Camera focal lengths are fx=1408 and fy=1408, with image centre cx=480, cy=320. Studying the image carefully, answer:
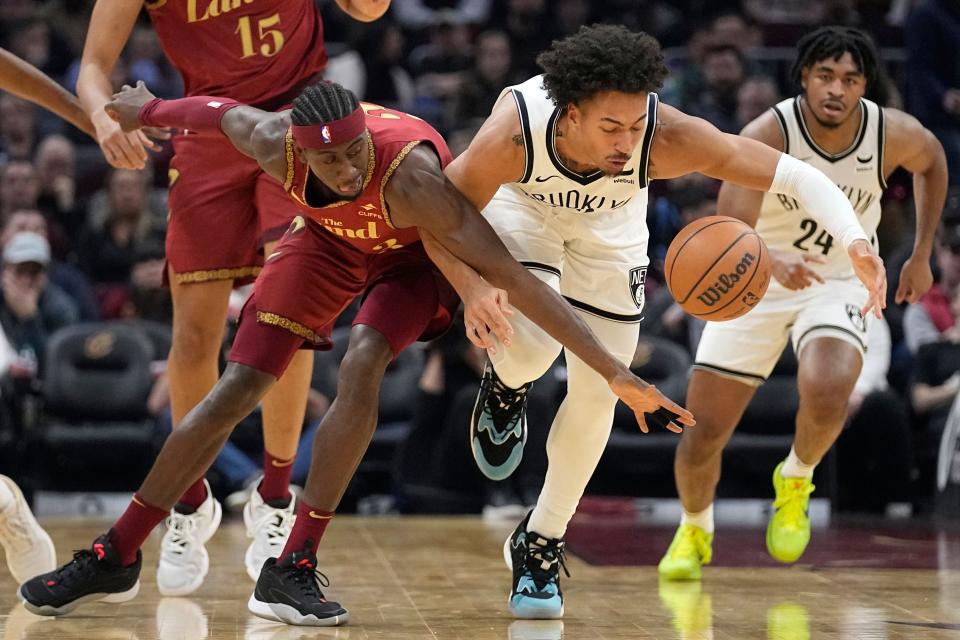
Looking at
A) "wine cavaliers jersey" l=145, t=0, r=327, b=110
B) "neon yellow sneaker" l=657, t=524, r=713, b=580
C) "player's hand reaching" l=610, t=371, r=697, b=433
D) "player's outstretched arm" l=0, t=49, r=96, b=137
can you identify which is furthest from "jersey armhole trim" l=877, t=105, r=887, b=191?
"player's outstretched arm" l=0, t=49, r=96, b=137

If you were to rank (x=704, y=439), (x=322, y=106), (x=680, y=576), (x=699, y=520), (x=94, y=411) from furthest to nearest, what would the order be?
(x=94, y=411)
(x=699, y=520)
(x=704, y=439)
(x=680, y=576)
(x=322, y=106)

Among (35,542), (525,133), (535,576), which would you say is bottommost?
(535,576)

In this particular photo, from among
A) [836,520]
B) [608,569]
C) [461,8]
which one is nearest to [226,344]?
[608,569]

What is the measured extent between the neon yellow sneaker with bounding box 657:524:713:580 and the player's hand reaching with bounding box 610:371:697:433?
1565mm

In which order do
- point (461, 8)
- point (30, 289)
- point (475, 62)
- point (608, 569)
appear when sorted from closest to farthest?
point (608, 569) → point (30, 289) → point (475, 62) → point (461, 8)

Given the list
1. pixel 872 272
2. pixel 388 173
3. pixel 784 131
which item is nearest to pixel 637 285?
pixel 872 272

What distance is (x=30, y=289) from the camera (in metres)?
8.49

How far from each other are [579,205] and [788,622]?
1.47m

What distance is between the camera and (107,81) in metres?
4.96

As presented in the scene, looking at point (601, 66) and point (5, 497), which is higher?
point (601, 66)

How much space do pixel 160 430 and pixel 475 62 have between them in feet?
13.9

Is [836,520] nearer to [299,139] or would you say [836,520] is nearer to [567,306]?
[567,306]

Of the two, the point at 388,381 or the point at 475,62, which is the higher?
the point at 475,62

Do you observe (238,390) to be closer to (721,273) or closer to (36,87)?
(36,87)
